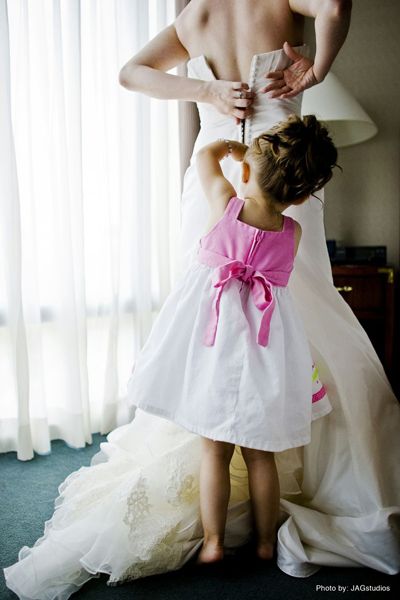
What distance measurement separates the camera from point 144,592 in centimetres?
138

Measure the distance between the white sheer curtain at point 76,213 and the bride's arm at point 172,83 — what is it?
596 mm

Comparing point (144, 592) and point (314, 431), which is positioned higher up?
point (314, 431)

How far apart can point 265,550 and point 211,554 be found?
16 cm

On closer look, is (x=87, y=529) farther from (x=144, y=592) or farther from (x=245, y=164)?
(x=245, y=164)

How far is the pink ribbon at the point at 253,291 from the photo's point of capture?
1350 mm

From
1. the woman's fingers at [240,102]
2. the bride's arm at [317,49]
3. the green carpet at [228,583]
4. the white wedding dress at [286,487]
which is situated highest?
the bride's arm at [317,49]

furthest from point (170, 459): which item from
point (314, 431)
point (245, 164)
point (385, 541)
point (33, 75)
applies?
point (33, 75)

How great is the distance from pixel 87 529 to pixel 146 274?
1288mm

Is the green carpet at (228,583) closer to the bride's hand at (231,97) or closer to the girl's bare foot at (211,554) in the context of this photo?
the girl's bare foot at (211,554)

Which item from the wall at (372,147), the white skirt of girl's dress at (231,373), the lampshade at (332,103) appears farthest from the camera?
the wall at (372,147)

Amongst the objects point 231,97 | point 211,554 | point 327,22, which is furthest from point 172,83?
point 211,554

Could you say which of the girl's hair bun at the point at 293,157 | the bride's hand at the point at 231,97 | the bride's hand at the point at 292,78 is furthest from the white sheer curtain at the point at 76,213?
the girl's hair bun at the point at 293,157

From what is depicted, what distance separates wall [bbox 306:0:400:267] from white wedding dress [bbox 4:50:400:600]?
1530 mm

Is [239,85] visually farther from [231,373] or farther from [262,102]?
[231,373]
